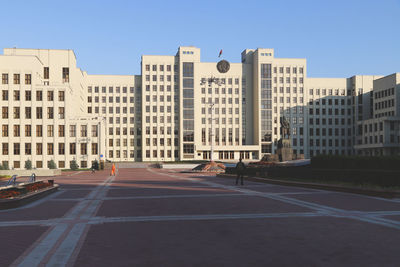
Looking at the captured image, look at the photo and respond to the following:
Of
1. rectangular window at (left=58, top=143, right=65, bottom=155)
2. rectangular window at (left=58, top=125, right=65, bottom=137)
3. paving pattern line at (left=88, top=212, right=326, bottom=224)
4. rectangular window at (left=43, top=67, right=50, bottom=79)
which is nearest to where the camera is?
paving pattern line at (left=88, top=212, right=326, bottom=224)

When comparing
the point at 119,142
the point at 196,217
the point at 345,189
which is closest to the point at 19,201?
the point at 196,217

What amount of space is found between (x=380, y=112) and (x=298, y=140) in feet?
74.5

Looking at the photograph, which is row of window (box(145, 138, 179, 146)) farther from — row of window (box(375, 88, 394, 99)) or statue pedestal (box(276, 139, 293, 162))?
statue pedestal (box(276, 139, 293, 162))

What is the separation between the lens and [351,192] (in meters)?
17.2

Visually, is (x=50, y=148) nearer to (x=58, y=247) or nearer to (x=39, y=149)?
(x=39, y=149)

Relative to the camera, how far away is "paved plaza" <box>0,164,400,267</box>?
6.41 meters

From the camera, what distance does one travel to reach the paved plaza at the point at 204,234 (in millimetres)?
6410

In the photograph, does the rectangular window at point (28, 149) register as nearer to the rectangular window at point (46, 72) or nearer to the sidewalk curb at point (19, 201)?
the rectangular window at point (46, 72)

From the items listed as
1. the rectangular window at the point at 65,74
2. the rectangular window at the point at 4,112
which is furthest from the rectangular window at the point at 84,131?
the rectangular window at the point at 65,74

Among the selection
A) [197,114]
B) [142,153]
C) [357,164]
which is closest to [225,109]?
[197,114]

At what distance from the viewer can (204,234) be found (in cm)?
842

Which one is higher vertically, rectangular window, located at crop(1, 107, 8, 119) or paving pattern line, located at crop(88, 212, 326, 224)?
rectangular window, located at crop(1, 107, 8, 119)

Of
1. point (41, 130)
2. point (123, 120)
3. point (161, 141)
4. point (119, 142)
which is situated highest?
point (123, 120)

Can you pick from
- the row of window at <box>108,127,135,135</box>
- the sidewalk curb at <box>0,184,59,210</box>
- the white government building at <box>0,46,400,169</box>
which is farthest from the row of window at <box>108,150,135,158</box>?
the sidewalk curb at <box>0,184,59,210</box>
